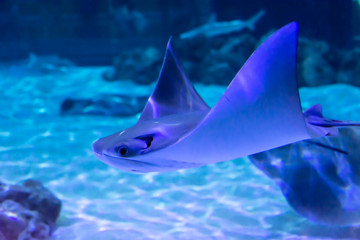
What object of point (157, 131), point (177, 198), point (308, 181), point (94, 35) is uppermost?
point (94, 35)

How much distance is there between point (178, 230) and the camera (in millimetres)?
3041

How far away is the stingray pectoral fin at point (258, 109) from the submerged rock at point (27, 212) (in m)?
1.70

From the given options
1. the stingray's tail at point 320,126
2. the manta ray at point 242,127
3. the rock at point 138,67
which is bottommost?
the manta ray at point 242,127

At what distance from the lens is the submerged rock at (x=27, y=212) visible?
2.55m

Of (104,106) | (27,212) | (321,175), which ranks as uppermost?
(104,106)

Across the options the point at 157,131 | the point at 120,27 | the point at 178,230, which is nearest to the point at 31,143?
the point at 178,230

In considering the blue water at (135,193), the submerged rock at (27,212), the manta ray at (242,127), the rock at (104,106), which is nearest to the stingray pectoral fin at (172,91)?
the manta ray at (242,127)

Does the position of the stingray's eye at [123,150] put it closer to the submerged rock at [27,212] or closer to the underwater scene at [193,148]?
the underwater scene at [193,148]

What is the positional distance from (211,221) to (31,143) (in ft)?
11.8

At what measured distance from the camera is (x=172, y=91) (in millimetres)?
2686

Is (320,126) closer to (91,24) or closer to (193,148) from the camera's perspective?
(193,148)

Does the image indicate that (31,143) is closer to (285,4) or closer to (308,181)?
(308,181)

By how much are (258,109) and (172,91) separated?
1.23 meters

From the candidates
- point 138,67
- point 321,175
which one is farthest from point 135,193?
point 138,67
